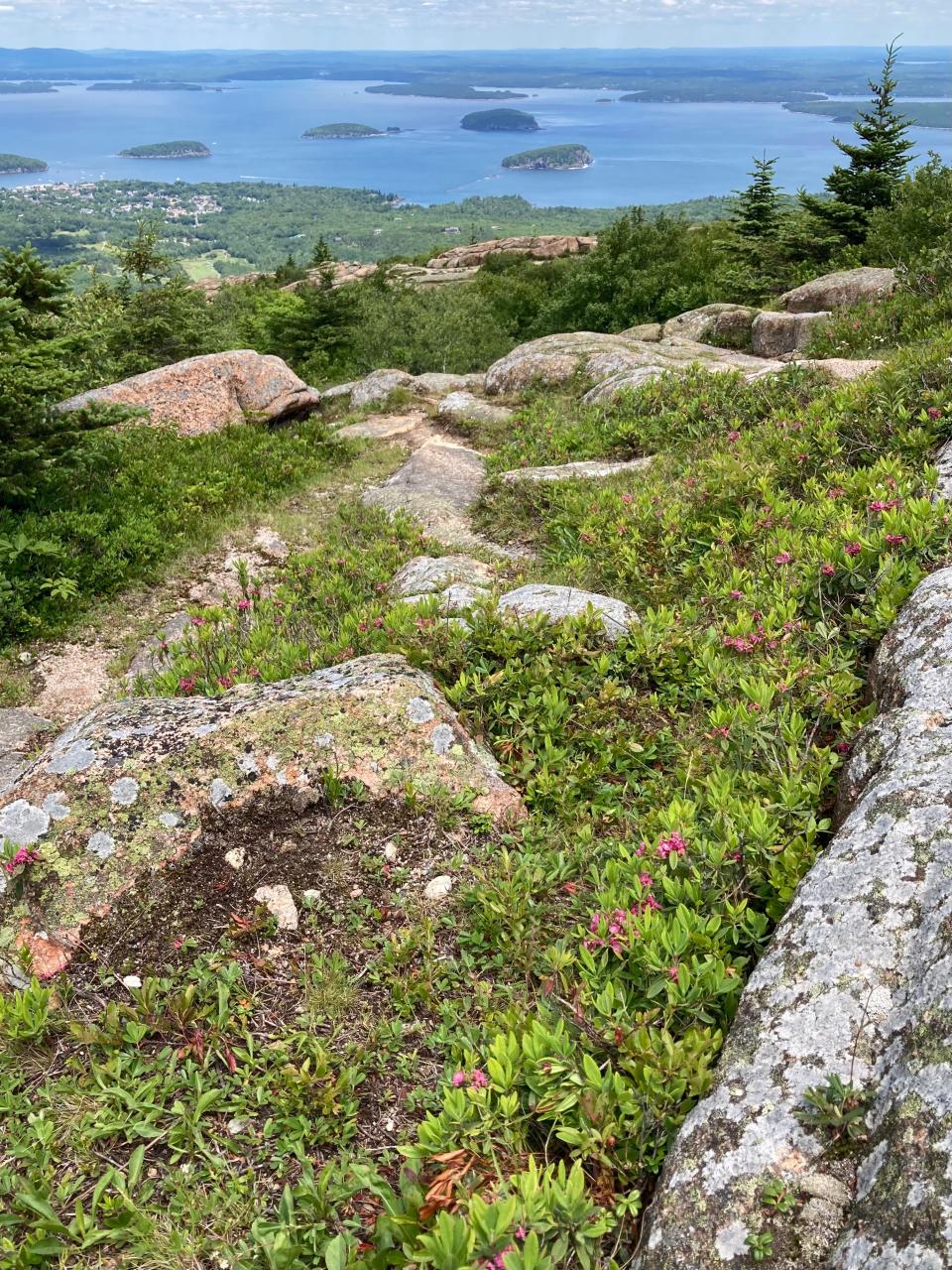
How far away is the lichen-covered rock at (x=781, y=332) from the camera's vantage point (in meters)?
19.2

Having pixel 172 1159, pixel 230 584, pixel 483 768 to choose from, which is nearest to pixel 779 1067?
pixel 172 1159

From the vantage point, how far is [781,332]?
20.0 m

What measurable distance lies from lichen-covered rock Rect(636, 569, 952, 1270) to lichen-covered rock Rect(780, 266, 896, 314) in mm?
20580

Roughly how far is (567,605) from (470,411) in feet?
44.4

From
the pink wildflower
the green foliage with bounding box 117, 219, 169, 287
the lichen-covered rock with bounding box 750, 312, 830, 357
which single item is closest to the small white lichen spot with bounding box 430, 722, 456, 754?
the pink wildflower

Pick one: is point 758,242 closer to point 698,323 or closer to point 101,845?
point 698,323

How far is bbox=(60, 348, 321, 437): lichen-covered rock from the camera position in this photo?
1706cm

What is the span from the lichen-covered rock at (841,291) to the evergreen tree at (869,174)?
955 cm

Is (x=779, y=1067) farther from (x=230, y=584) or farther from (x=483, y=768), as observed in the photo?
(x=230, y=584)

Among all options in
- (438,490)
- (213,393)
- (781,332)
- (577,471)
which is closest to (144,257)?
(213,393)

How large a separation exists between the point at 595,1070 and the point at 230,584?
10551mm

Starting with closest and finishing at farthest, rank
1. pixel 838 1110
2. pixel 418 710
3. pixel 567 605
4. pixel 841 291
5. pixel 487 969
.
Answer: pixel 838 1110, pixel 487 969, pixel 418 710, pixel 567 605, pixel 841 291

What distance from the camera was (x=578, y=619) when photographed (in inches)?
245

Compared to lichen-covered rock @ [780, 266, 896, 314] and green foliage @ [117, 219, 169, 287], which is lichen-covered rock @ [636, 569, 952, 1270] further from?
green foliage @ [117, 219, 169, 287]
